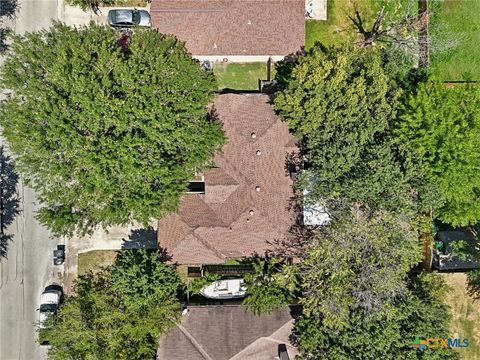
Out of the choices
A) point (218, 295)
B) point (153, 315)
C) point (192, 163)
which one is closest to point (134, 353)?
point (153, 315)

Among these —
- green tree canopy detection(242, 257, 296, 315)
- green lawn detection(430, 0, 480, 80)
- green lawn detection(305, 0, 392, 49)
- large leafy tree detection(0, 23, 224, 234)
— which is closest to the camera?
large leafy tree detection(0, 23, 224, 234)

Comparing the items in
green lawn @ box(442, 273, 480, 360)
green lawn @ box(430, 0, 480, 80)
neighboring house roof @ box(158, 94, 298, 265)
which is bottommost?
green lawn @ box(442, 273, 480, 360)

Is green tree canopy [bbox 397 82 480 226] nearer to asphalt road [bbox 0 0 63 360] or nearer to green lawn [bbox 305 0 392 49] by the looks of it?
green lawn [bbox 305 0 392 49]

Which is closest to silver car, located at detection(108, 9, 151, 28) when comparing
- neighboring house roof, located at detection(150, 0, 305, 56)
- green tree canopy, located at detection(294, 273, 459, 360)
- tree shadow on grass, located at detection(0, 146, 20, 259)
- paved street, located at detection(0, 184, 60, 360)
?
neighboring house roof, located at detection(150, 0, 305, 56)

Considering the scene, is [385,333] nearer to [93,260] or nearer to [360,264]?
[360,264]

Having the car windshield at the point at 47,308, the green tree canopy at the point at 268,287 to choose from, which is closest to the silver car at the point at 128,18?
the green tree canopy at the point at 268,287

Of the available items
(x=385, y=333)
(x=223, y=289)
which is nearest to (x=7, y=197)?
(x=223, y=289)

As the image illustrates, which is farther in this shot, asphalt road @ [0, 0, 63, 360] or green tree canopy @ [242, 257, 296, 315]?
asphalt road @ [0, 0, 63, 360]
